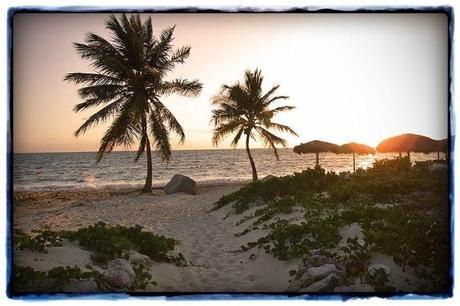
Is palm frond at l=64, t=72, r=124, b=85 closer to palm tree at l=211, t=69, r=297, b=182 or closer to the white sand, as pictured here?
the white sand

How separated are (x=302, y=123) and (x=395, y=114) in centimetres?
270

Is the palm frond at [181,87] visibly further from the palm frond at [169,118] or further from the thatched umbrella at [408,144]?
the thatched umbrella at [408,144]

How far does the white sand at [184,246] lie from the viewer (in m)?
5.67

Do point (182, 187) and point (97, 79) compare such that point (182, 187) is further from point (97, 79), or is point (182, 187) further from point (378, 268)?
point (378, 268)

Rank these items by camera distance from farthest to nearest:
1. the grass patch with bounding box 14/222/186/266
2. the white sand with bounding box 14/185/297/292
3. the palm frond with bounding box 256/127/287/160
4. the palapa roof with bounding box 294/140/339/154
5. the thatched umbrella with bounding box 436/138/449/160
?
the palm frond with bounding box 256/127/287/160
the palapa roof with bounding box 294/140/339/154
the grass patch with bounding box 14/222/186/266
the white sand with bounding box 14/185/297/292
the thatched umbrella with bounding box 436/138/449/160

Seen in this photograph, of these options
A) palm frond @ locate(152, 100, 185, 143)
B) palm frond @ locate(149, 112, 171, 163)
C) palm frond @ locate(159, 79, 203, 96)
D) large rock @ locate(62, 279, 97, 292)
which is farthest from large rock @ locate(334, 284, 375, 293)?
palm frond @ locate(149, 112, 171, 163)

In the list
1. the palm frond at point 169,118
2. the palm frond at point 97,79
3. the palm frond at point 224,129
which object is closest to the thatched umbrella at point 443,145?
the palm frond at point 169,118

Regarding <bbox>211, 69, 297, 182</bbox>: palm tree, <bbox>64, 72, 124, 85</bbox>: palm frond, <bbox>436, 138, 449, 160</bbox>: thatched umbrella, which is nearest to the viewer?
<bbox>436, 138, 449, 160</bbox>: thatched umbrella

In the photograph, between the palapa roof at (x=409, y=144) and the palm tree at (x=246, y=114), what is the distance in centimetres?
693

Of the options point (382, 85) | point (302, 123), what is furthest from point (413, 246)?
point (302, 123)

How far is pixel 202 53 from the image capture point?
7.12 m

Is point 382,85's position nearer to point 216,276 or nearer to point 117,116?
point 216,276

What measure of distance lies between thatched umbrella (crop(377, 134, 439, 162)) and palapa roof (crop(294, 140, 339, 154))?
511cm

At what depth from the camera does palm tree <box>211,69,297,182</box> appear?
15649mm
